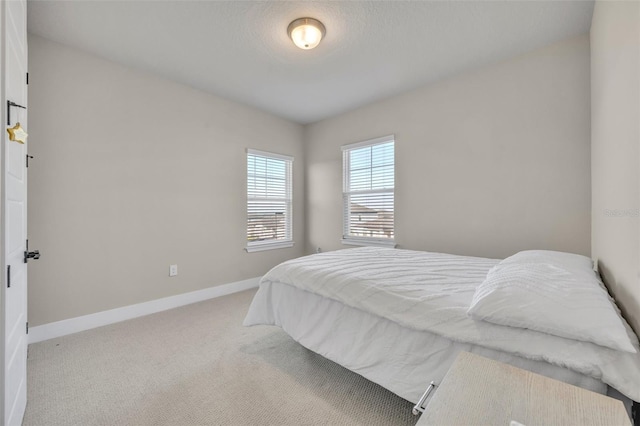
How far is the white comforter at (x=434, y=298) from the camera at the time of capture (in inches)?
35.7

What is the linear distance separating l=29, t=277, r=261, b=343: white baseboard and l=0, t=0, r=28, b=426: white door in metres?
1.06

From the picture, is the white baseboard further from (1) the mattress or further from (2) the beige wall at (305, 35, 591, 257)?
(2) the beige wall at (305, 35, 591, 257)

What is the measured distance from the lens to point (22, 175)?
1.53 meters

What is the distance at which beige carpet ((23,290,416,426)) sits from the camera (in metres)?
1.49

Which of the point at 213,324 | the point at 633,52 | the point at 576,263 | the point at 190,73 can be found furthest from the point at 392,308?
the point at 190,73

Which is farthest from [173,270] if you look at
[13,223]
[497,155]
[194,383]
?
[497,155]

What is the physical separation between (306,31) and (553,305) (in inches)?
91.1

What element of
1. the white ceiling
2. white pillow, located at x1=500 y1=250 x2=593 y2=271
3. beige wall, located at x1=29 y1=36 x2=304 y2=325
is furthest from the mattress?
the white ceiling

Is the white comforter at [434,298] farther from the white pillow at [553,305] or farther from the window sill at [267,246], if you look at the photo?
the window sill at [267,246]

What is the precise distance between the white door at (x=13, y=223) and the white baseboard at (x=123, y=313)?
1064mm

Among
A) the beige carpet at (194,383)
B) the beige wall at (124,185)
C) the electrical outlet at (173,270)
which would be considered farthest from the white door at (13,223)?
the electrical outlet at (173,270)

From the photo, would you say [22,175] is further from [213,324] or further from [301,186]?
[301,186]

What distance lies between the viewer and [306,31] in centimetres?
214

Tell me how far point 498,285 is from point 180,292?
321cm
